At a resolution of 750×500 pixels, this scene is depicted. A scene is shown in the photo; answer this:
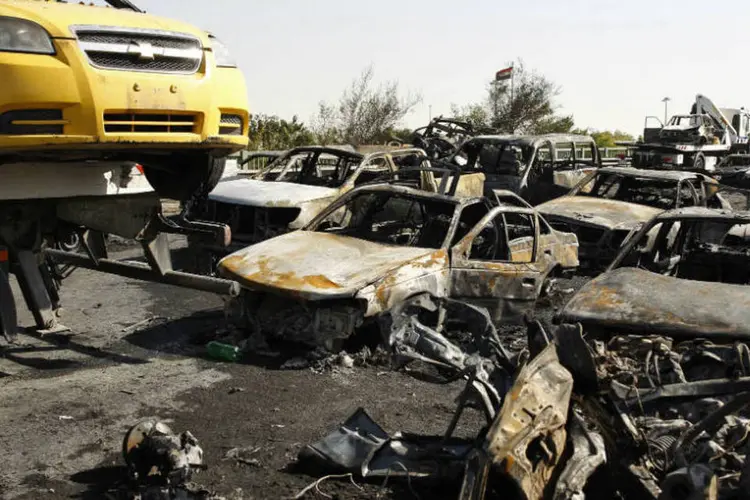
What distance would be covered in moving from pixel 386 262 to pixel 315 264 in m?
0.62

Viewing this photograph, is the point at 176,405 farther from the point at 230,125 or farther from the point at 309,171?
the point at 309,171

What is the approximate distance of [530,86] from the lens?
3528cm

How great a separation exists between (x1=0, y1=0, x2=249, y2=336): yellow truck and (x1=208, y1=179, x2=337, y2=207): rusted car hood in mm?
3457

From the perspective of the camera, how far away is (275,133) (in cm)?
2512

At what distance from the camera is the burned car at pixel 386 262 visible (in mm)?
7000

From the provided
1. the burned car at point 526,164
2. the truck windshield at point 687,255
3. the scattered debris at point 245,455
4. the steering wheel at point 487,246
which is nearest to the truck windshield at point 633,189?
the burned car at point 526,164

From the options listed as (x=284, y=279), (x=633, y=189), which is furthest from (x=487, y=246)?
(x=633, y=189)

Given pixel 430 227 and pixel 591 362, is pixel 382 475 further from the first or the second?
pixel 430 227

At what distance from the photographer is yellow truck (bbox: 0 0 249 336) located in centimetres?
510

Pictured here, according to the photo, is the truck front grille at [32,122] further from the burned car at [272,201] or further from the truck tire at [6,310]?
the burned car at [272,201]

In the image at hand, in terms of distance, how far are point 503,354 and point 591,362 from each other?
1.00 m

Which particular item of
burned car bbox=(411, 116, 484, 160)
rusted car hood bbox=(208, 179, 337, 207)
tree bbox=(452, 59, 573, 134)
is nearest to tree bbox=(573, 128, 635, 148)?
tree bbox=(452, 59, 573, 134)

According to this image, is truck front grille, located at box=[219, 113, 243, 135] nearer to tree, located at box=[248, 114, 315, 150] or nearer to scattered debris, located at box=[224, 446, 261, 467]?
scattered debris, located at box=[224, 446, 261, 467]

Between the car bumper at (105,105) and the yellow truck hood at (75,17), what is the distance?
14 cm
